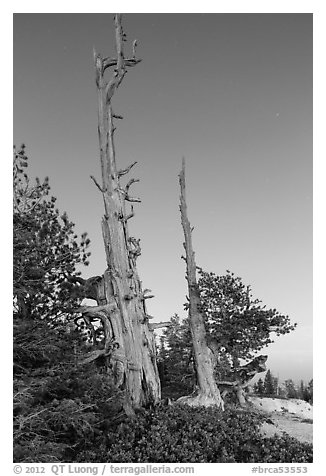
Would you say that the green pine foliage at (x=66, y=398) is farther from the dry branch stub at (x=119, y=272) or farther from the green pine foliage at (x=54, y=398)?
the dry branch stub at (x=119, y=272)

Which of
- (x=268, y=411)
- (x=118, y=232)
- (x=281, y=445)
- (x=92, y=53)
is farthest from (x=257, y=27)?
(x=268, y=411)

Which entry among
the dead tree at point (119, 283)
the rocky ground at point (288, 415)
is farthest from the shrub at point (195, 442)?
the rocky ground at point (288, 415)

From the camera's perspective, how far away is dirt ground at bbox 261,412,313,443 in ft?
21.1

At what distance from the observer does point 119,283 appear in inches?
257

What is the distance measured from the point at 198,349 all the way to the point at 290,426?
1.97m

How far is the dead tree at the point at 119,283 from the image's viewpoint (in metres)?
6.35

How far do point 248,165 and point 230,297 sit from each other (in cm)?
233

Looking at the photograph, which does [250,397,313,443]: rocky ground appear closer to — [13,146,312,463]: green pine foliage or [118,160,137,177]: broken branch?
[13,146,312,463]: green pine foliage

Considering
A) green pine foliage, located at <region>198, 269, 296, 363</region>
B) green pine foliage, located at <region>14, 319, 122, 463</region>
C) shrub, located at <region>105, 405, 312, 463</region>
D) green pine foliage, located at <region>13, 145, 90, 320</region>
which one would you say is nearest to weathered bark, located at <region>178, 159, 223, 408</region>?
green pine foliage, located at <region>198, 269, 296, 363</region>

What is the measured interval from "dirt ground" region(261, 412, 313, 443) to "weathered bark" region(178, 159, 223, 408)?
3.41ft

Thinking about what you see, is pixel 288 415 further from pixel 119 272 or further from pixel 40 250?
pixel 40 250

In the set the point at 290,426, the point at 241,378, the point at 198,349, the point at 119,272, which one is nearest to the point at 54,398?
the point at 119,272

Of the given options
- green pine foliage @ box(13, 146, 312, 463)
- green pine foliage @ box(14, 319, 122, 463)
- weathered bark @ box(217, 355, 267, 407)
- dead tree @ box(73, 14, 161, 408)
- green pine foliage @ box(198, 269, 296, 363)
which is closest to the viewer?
green pine foliage @ box(14, 319, 122, 463)
